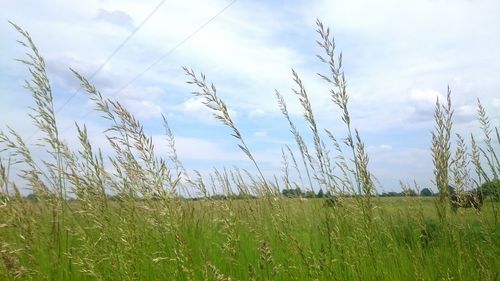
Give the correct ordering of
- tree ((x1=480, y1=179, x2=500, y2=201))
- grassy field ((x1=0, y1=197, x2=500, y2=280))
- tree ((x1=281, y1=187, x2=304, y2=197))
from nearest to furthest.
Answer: grassy field ((x1=0, y1=197, x2=500, y2=280)) < tree ((x1=480, y1=179, x2=500, y2=201)) < tree ((x1=281, y1=187, x2=304, y2=197))

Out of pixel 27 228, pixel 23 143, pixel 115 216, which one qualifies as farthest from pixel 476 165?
pixel 23 143

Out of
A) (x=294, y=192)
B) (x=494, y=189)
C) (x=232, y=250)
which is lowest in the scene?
(x=232, y=250)

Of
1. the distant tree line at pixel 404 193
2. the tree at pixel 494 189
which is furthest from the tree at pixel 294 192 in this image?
the tree at pixel 494 189

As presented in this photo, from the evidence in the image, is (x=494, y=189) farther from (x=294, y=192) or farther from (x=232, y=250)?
(x=232, y=250)

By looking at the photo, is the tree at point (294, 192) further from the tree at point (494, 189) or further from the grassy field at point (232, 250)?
the tree at point (494, 189)

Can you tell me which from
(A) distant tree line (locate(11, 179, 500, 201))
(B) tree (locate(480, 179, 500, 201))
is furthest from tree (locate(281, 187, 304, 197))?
(B) tree (locate(480, 179, 500, 201))

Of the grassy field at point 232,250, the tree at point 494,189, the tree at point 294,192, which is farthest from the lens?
the tree at point 294,192

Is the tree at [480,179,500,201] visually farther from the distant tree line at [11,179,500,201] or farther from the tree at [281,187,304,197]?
the tree at [281,187,304,197]

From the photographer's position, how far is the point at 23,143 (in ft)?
8.79

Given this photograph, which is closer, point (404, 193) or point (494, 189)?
point (494, 189)

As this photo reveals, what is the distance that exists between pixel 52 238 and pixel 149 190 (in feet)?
3.72

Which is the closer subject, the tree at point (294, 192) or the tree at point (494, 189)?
the tree at point (494, 189)

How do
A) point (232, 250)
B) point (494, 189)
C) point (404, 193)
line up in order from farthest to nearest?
point (404, 193) < point (494, 189) < point (232, 250)

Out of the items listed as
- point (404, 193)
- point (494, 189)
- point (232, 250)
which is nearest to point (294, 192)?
point (404, 193)
